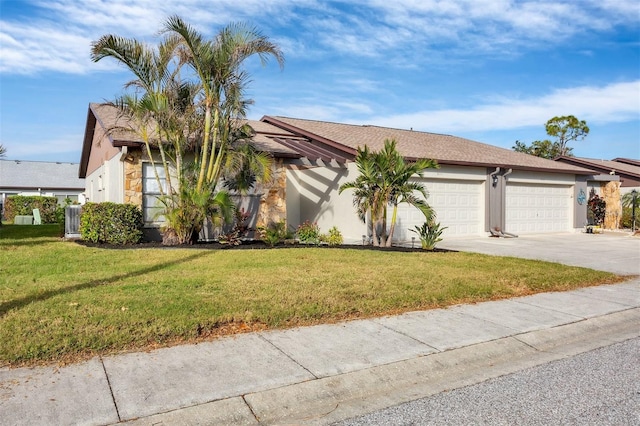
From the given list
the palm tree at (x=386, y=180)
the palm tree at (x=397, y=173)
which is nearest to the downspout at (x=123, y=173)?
the palm tree at (x=386, y=180)

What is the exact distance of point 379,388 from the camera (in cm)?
426

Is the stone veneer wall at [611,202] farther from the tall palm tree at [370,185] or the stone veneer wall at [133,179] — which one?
the stone veneer wall at [133,179]

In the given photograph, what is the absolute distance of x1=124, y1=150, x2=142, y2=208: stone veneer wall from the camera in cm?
1336

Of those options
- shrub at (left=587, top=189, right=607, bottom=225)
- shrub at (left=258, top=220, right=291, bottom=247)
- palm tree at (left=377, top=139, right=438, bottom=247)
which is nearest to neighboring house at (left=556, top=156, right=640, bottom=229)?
shrub at (left=587, top=189, right=607, bottom=225)

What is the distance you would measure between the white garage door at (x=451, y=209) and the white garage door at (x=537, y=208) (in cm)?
164

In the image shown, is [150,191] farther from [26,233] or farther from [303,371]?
[303,371]

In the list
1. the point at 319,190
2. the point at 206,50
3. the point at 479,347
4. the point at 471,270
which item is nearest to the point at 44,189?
the point at 319,190

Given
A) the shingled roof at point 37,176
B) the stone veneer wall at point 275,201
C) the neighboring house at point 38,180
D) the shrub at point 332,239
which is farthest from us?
the shingled roof at point 37,176

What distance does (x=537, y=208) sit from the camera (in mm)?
20172

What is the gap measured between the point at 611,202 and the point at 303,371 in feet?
78.2

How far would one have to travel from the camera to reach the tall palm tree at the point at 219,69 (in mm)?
11758

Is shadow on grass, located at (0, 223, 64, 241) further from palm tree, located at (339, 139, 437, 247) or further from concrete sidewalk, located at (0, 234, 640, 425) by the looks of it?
concrete sidewalk, located at (0, 234, 640, 425)

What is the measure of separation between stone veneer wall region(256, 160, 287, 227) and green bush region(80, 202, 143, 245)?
13.0 feet

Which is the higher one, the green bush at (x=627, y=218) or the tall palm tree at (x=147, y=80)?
the tall palm tree at (x=147, y=80)
